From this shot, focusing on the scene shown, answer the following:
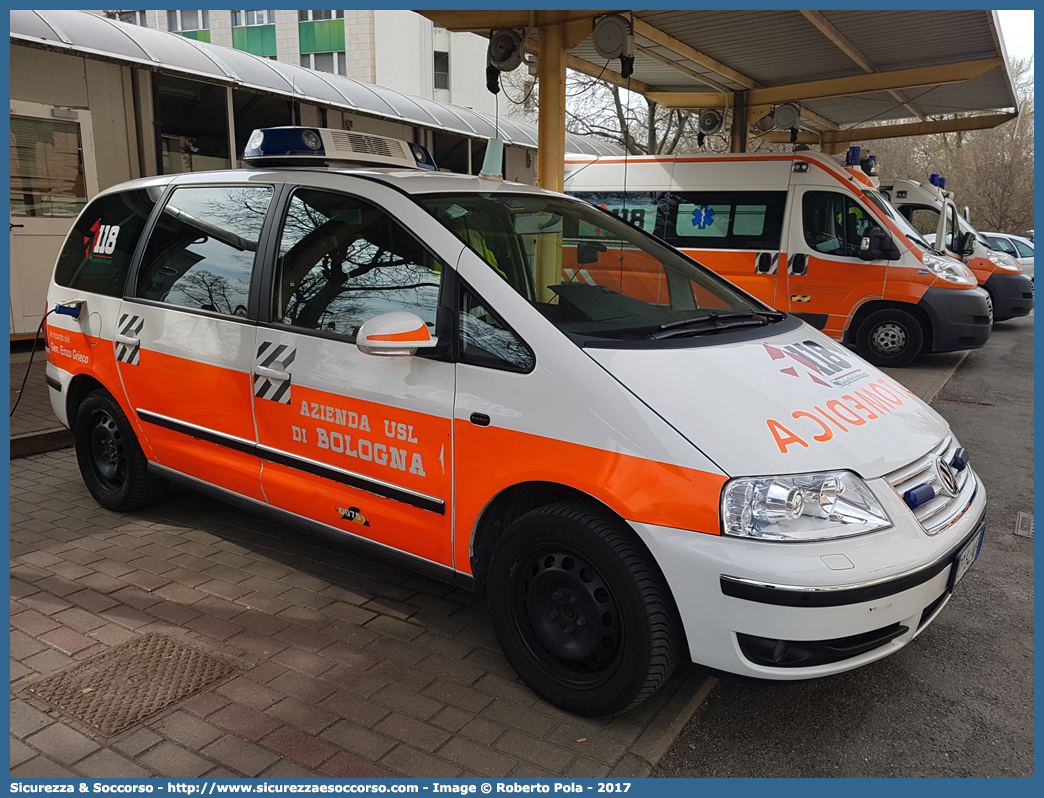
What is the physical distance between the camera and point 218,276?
144 inches

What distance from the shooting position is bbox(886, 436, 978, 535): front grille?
2.55 meters

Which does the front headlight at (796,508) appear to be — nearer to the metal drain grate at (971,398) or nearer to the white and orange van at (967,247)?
the metal drain grate at (971,398)

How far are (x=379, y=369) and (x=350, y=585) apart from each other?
1.21 metres

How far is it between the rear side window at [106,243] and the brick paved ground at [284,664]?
1.33 metres

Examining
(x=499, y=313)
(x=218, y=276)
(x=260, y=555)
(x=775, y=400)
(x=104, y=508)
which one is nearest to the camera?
(x=775, y=400)

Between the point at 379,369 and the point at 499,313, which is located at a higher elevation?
the point at 499,313

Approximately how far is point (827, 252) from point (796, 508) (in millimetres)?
8112

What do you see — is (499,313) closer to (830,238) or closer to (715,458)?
(715,458)

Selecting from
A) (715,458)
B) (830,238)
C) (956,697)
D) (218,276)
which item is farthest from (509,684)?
(830,238)

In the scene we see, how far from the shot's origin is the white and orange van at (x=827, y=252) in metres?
9.44

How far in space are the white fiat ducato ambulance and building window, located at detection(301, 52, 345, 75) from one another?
3428 cm

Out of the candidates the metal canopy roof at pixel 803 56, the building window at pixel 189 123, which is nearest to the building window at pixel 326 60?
the building window at pixel 189 123

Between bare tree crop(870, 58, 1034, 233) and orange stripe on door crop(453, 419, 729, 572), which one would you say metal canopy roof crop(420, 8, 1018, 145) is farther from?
bare tree crop(870, 58, 1034, 233)

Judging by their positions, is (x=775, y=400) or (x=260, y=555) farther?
(x=260, y=555)
